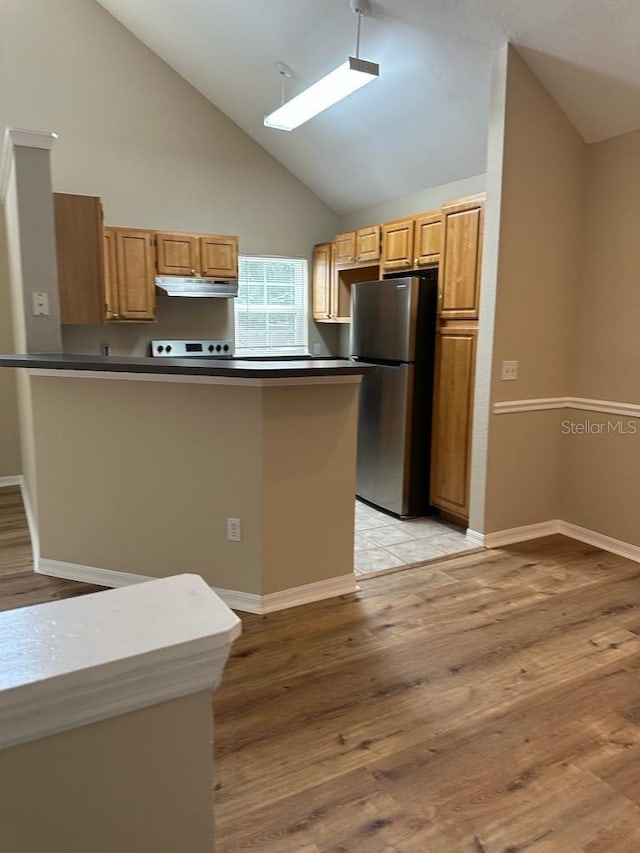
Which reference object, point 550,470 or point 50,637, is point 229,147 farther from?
point 50,637

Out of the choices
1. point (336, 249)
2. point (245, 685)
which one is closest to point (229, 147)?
point (336, 249)

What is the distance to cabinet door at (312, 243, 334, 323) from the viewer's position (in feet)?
18.5

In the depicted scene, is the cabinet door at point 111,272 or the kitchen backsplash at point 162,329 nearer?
the cabinet door at point 111,272

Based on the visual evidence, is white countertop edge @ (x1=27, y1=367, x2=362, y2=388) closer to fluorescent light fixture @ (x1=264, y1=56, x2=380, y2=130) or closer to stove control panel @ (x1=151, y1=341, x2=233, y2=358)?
fluorescent light fixture @ (x1=264, y1=56, x2=380, y2=130)

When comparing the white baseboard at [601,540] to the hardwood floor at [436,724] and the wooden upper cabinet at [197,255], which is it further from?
the wooden upper cabinet at [197,255]

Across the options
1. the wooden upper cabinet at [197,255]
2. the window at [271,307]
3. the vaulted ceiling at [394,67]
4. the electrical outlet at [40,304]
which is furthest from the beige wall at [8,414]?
the vaulted ceiling at [394,67]

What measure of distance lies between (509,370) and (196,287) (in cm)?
275

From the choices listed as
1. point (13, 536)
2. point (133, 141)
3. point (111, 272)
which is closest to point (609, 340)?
point (111, 272)

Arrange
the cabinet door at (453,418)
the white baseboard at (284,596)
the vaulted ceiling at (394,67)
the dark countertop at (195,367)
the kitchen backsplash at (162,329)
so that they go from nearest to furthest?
the dark countertop at (195,367), the white baseboard at (284,596), the vaulted ceiling at (394,67), the cabinet door at (453,418), the kitchen backsplash at (162,329)

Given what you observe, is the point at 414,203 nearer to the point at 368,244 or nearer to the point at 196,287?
the point at 368,244

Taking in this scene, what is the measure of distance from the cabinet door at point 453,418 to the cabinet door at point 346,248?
1.55 metres

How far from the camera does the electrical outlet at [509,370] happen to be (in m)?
3.46

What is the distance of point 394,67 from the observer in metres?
3.75

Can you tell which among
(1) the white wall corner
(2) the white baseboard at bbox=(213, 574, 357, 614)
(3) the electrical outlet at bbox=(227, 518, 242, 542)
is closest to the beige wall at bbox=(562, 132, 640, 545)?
(2) the white baseboard at bbox=(213, 574, 357, 614)
